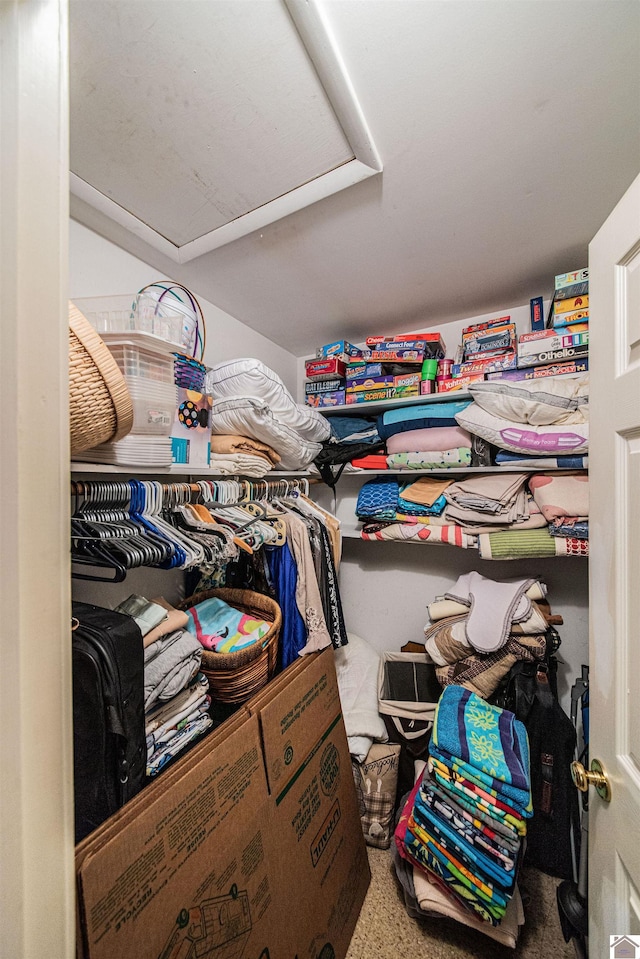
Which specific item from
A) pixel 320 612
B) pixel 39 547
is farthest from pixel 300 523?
pixel 39 547

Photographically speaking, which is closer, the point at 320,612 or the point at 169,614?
the point at 169,614

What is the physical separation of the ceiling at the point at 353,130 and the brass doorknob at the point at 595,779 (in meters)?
1.42

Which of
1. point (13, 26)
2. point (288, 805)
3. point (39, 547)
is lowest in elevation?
point (288, 805)

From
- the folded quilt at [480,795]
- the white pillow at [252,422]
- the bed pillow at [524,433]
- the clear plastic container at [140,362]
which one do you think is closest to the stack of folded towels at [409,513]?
the bed pillow at [524,433]

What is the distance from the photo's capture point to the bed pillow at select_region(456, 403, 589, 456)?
1.43m

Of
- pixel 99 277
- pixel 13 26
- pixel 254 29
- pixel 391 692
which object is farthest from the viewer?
pixel 391 692

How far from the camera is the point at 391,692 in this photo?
171cm

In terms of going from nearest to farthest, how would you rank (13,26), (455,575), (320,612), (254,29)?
1. (13,26)
2. (254,29)
3. (320,612)
4. (455,575)

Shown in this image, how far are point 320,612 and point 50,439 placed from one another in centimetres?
122

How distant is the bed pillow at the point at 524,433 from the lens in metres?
1.43

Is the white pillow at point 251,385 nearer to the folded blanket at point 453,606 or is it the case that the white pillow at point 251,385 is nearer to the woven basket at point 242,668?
the woven basket at point 242,668

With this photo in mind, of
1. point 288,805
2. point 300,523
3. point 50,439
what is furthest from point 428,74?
point 288,805

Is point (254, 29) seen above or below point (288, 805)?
above

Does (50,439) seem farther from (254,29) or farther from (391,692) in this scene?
(391,692)
